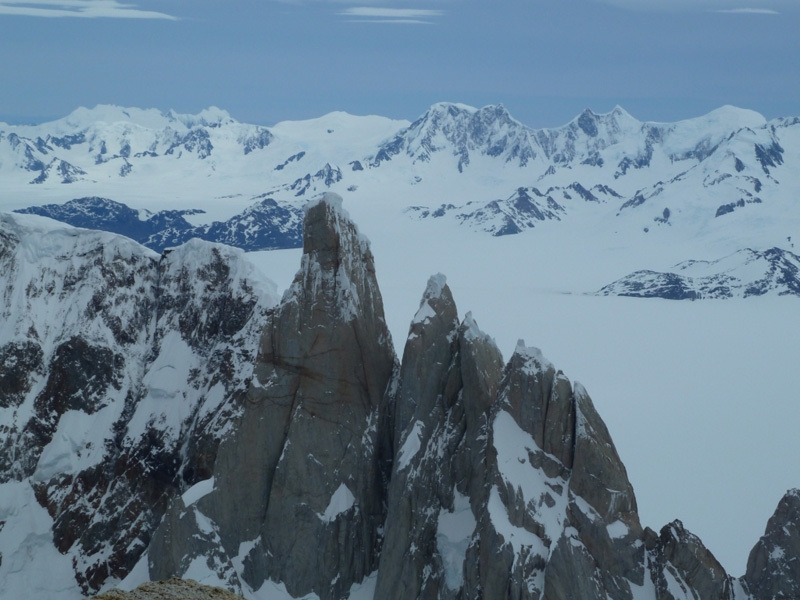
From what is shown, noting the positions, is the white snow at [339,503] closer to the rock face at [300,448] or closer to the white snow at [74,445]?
the rock face at [300,448]

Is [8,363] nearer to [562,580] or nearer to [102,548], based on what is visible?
[102,548]

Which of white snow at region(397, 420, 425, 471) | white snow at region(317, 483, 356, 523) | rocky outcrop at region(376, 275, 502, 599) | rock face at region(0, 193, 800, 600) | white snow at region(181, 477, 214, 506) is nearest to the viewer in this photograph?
rock face at region(0, 193, 800, 600)

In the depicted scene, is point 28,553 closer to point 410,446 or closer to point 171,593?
point 410,446

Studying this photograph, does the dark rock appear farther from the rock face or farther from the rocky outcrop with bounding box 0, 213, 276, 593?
the rocky outcrop with bounding box 0, 213, 276, 593

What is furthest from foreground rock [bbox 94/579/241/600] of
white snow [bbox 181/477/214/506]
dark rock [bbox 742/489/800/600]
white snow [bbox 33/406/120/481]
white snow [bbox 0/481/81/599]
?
white snow [bbox 33/406/120/481]

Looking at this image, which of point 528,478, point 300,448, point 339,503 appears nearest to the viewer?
point 528,478

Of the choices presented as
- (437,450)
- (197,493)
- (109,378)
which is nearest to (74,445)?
(109,378)
